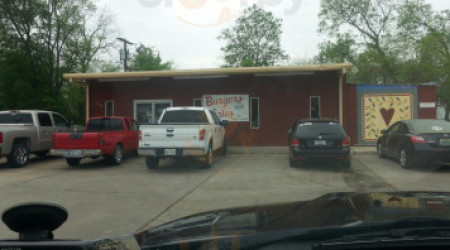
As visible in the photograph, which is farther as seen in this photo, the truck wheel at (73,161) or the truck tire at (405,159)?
the truck wheel at (73,161)

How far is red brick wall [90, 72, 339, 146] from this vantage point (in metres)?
19.2

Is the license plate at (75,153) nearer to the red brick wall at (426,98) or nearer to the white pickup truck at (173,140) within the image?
the white pickup truck at (173,140)

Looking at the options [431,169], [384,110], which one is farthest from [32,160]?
[384,110]

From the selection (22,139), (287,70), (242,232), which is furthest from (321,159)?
(242,232)

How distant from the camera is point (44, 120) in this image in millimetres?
16203

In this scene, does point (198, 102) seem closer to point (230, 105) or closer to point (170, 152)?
point (230, 105)

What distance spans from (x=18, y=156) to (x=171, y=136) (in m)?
5.36

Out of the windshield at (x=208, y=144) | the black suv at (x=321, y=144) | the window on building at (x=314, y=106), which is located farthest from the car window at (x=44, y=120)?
the window on building at (x=314, y=106)

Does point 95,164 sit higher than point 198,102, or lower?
lower

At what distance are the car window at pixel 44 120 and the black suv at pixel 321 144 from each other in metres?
9.03

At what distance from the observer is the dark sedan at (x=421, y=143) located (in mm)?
11812

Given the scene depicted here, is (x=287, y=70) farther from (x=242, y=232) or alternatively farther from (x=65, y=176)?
(x=242, y=232)

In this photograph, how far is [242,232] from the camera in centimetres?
216

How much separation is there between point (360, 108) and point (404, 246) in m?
17.9
